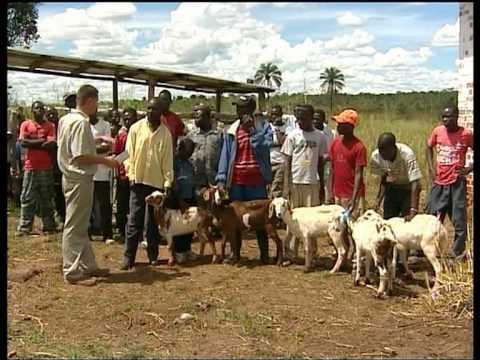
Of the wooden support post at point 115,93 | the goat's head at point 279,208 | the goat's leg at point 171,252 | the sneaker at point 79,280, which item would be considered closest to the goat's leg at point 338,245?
the goat's head at point 279,208

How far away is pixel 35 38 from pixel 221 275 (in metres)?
6.98

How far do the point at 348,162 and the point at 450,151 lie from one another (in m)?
1.12

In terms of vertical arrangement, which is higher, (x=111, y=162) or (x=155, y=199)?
(x=111, y=162)

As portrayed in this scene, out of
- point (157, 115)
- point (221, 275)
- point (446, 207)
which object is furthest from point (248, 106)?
point (446, 207)

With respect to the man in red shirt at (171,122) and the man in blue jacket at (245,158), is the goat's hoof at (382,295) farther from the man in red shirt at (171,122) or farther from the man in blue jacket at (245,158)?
the man in red shirt at (171,122)

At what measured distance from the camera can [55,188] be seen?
34.8ft

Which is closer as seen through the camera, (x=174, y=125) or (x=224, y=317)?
(x=224, y=317)

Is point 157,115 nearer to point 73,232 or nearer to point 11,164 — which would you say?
point 73,232

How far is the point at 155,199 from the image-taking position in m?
7.87

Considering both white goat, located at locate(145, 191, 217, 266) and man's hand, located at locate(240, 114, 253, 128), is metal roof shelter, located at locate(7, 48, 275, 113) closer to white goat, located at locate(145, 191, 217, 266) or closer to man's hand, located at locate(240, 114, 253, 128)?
white goat, located at locate(145, 191, 217, 266)

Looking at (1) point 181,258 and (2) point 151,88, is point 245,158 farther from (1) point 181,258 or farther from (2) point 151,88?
(2) point 151,88

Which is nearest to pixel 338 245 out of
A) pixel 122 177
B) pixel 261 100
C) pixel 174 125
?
pixel 174 125

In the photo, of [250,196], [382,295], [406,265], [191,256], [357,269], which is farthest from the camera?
[191,256]

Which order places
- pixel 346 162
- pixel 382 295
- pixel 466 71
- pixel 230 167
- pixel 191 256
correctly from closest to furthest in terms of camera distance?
pixel 382 295
pixel 346 162
pixel 230 167
pixel 191 256
pixel 466 71
